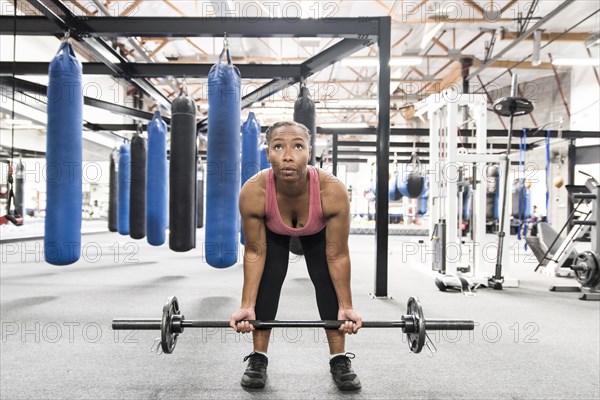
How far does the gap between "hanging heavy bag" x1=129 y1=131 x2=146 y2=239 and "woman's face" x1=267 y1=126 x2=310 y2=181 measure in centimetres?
296

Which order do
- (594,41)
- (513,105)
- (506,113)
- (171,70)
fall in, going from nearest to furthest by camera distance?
(171,70) → (513,105) → (506,113) → (594,41)

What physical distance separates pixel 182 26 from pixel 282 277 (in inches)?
77.4

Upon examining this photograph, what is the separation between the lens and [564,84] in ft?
32.5

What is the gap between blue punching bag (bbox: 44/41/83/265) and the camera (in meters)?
2.06

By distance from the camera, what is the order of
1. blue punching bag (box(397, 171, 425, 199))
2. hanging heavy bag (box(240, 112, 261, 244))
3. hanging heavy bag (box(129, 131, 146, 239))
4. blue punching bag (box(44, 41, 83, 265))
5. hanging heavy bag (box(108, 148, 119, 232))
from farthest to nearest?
blue punching bag (box(397, 171, 425, 199))
hanging heavy bag (box(108, 148, 119, 232))
hanging heavy bag (box(129, 131, 146, 239))
hanging heavy bag (box(240, 112, 261, 244))
blue punching bag (box(44, 41, 83, 265))

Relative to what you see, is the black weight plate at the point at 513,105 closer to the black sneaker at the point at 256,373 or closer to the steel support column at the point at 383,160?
the steel support column at the point at 383,160

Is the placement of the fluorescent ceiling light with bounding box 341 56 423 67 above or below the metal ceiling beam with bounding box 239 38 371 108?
above

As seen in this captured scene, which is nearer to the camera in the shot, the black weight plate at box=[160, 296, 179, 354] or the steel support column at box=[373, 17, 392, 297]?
the black weight plate at box=[160, 296, 179, 354]

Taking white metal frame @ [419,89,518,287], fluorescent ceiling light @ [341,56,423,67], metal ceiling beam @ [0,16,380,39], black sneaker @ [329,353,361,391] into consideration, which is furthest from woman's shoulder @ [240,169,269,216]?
fluorescent ceiling light @ [341,56,423,67]

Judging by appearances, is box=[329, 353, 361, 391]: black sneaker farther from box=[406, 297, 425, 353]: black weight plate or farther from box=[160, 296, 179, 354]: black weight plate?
box=[160, 296, 179, 354]: black weight plate

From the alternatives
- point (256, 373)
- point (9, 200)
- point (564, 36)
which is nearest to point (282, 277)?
point (256, 373)

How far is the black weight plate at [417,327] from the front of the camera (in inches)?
55.6

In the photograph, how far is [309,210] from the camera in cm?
158

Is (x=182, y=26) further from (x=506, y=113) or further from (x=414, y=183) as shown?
(x=414, y=183)
